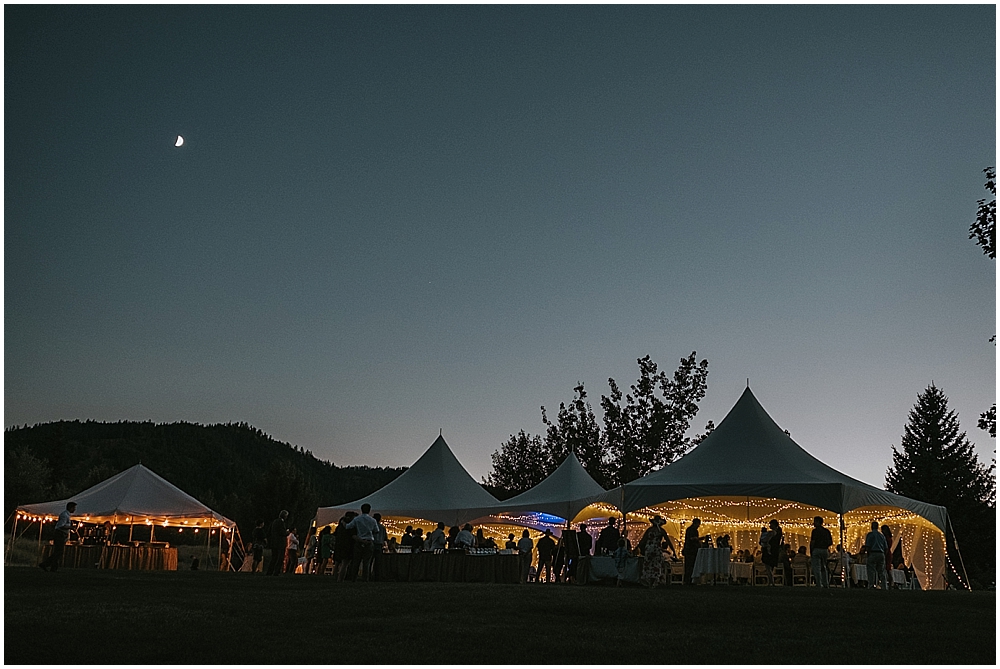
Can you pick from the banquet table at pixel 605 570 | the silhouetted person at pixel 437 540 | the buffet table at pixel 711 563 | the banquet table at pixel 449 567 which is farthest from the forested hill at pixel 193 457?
the buffet table at pixel 711 563

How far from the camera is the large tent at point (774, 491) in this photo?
651 inches

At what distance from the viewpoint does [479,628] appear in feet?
21.9

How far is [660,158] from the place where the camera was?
1964 cm

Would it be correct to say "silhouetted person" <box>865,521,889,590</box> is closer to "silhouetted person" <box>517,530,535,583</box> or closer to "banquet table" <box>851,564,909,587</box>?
"banquet table" <box>851,564,909,587</box>

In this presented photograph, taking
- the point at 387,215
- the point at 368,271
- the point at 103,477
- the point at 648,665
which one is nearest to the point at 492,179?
the point at 387,215

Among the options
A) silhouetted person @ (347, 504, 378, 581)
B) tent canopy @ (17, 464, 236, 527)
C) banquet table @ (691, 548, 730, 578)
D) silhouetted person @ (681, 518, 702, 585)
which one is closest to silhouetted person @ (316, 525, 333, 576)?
tent canopy @ (17, 464, 236, 527)

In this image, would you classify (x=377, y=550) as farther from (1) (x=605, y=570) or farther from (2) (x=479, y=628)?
(2) (x=479, y=628)

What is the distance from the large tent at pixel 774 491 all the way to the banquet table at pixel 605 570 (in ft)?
7.61

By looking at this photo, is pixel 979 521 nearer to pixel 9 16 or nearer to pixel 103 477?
pixel 9 16

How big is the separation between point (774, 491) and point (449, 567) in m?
5.82

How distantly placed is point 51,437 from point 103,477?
1564 cm

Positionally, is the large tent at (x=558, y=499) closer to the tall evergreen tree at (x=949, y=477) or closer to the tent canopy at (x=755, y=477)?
the tent canopy at (x=755, y=477)

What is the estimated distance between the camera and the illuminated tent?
22172 mm

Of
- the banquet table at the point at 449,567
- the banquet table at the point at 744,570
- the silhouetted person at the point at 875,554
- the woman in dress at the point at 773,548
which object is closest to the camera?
the silhouetted person at the point at 875,554
